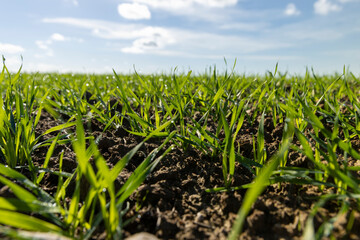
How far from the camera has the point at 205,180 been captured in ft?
3.68

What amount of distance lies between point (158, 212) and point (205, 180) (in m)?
0.28

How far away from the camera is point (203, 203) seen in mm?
979

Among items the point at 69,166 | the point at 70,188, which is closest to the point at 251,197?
the point at 70,188

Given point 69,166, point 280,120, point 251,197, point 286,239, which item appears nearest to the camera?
point 251,197

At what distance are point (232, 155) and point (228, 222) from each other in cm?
22

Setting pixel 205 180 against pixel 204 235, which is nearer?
pixel 204 235

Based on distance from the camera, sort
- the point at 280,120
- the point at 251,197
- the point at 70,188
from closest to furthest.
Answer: the point at 251,197, the point at 70,188, the point at 280,120

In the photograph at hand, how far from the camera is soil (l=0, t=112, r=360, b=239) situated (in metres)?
0.82

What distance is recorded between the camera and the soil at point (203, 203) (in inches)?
32.2

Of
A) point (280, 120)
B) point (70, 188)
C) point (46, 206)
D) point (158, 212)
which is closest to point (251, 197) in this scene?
point (158, 212)

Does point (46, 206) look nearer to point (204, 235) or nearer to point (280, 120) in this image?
point (204, 235)

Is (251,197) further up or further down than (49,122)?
further up

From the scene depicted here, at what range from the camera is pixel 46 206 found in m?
0.78

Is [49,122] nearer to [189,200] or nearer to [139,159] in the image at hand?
[139,159]
